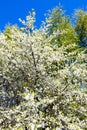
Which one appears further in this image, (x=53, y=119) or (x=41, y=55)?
(x=41, y=55)

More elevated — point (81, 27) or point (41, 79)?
point (81, 27)

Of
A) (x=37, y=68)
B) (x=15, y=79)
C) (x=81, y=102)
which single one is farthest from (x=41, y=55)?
(x=81, y=102)

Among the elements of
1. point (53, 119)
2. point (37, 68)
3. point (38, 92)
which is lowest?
point (53, 119)

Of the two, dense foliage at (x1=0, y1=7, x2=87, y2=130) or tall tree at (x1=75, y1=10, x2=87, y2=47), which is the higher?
tall tree at (x1=75, y1=10, x2=87, y2=47)

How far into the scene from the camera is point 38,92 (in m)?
12.7

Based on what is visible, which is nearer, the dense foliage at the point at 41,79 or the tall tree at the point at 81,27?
the dense foliage at the point at 41,79

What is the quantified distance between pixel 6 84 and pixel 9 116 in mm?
2347

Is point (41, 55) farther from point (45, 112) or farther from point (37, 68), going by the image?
point (45, 112)

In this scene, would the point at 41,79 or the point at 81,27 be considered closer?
the point at 41,79

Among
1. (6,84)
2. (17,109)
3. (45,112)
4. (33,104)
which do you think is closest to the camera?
(33,104)

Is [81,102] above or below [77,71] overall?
below

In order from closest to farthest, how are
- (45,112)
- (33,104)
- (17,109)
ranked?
(33,104), (17,109), (45,112)

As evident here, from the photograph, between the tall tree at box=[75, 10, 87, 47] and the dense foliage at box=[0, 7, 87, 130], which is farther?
the tall tree at box=[75, 10, 87, 47]

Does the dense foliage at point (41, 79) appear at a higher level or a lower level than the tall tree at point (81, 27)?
lower
